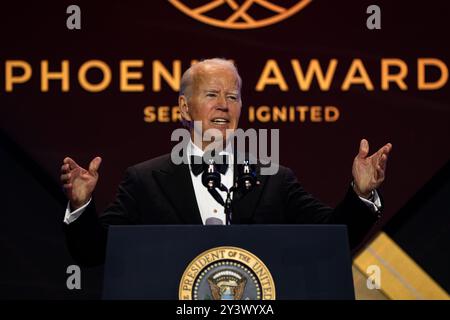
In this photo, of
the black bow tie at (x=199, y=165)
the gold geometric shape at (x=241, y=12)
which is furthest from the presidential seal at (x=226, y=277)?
the gold geometric shape at (x=241, y=12)

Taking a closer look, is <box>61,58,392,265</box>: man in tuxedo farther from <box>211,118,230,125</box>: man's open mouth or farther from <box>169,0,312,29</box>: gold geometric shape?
<box>169,0,312,29</box>: gold geometric shape

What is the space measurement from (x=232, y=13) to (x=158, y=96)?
63 cm

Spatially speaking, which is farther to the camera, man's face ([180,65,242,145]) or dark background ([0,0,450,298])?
dark background ([0,0,450,298])

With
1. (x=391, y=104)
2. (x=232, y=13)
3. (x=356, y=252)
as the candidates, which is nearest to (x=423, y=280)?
(x=356, y=252)

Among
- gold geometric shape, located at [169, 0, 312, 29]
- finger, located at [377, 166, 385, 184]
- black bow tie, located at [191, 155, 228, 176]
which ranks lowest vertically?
finger, located at [377, 166, 385, 184]

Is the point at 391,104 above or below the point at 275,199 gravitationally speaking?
above

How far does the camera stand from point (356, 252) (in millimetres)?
4617

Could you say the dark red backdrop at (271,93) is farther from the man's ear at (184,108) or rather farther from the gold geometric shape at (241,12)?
the man's ear at (184,108)

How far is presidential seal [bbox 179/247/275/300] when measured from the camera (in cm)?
201

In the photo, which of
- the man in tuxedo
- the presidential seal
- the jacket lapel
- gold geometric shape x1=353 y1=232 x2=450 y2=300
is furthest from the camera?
gold geometric shape x1=353 y1=232 x2=450 y2=300

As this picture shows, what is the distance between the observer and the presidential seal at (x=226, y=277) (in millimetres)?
2014

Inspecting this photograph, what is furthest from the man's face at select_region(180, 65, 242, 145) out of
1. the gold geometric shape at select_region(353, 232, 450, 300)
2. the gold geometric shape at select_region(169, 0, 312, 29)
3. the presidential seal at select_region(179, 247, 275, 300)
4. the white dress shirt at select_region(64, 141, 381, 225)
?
the gold geometric shape at select_region(353, 232, 450, 300)

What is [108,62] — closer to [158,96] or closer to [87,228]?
[158,96]

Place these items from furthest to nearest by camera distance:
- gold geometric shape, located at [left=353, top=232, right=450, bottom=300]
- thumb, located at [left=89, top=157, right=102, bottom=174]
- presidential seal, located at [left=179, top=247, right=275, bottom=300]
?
gold geometric shape, located at [left=353, top=232, right=450, bottom=300] → thumb, located at [left=89, top=157, right=102, bottom=174] → presidential seal, located at [left=179, top=247, right=275, bottom=300]
